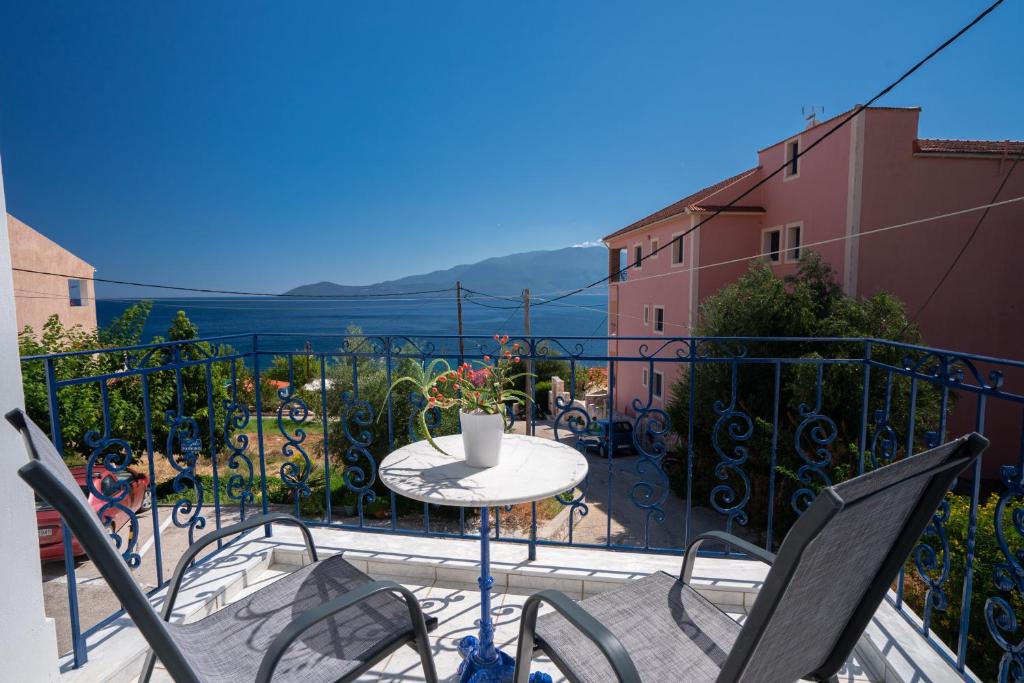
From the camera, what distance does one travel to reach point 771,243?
56.9 feet

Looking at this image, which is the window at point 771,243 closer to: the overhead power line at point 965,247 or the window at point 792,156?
the window at point 792,156

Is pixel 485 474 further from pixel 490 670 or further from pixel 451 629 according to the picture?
pixel 451 629

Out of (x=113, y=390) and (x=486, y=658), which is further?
(x=113, y=390)

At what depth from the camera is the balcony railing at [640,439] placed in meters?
1.87

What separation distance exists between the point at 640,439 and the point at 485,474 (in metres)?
2.04

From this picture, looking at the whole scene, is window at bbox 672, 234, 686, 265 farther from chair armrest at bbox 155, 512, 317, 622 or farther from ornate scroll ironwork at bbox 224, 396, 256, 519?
chair armrest at bbox 155, 512, 317, 622

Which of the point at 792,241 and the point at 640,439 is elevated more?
the point at 792,241

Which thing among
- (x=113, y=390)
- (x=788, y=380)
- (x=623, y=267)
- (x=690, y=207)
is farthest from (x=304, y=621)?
(x=623, y=267)

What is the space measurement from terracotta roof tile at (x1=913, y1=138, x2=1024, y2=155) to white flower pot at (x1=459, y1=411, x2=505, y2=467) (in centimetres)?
1722

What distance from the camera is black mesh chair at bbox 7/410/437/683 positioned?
92cm

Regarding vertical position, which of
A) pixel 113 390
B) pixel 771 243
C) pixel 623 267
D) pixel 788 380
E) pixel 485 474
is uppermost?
pixel 771 243

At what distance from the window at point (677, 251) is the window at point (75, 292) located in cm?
2166

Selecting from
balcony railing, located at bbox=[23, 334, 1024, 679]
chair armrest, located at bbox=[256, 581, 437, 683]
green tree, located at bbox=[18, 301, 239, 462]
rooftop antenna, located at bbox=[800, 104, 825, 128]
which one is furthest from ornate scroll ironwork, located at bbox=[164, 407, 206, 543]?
rooftop antenna, located at bbox=[800, 104, 825, 128]

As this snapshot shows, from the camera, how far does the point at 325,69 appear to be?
3328cm
